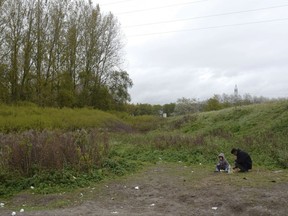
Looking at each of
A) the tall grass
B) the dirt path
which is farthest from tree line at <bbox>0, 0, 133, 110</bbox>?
the dirt path

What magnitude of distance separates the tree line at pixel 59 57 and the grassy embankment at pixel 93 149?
5514mm

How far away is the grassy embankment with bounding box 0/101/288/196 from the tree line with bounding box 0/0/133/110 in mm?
5514

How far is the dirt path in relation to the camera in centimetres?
708

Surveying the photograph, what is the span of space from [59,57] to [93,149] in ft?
80.7

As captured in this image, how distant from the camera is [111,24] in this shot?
141 feet

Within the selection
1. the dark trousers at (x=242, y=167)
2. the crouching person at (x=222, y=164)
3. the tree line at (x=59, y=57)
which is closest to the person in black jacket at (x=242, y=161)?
the dark trousers at (x=242, y=167)

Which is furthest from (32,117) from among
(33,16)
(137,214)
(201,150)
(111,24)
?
(111,24)

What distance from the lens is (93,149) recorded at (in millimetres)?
11250

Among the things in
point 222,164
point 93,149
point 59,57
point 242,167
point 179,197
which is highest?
point 59,57

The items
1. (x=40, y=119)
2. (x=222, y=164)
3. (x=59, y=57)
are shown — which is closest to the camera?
(x=222, y=164)

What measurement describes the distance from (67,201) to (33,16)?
24543mm

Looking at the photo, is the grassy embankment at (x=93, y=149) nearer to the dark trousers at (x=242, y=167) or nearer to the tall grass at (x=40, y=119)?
the tall grass at (x=40, y=119)

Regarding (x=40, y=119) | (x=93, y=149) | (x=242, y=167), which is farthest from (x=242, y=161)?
(x=40, y=119)

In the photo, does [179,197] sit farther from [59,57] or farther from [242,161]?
[59,57]
